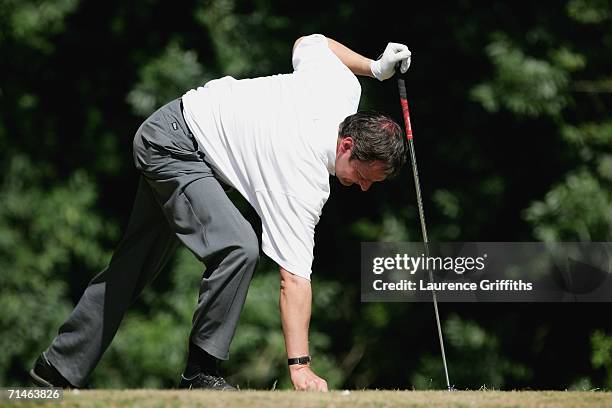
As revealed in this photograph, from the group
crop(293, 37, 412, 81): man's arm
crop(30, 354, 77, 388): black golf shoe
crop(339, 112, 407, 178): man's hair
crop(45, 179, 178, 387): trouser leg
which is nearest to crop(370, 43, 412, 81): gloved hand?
crop(293, 37, 412, 81): man's arm

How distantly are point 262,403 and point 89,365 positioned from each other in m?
0.99

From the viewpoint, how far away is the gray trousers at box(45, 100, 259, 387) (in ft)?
12.4

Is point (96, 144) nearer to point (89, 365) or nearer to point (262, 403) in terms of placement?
point (89, 365)

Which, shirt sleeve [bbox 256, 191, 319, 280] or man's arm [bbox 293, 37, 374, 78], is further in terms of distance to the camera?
man's arm [bbox 293, 37, 374, 78]

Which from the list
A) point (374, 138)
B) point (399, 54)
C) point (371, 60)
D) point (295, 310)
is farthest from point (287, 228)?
point (399, 54)

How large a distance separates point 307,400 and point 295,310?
0.40m

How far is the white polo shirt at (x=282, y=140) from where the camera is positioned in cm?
374

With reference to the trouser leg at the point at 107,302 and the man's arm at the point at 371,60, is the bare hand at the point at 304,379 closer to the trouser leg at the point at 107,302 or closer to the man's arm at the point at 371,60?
the trouser leg at the point at 107,302

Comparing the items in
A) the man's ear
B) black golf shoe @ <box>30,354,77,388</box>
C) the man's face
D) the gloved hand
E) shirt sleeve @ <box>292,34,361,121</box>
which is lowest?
black golf shoe @ <box>30,354,77,388</box>

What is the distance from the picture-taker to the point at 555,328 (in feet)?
27.1

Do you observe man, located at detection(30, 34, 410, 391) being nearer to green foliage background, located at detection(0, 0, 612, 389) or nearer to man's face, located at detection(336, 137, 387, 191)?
man's face, located at detection(336, 137, 387, 191)

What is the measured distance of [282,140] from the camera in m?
3.77

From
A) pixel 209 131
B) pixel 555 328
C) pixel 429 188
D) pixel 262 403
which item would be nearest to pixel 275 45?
pixel 429 188

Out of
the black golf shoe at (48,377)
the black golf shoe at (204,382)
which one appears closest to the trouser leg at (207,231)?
the black golf shoe at (204,382)
